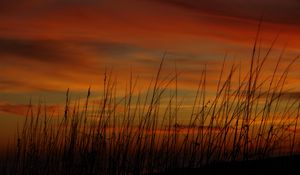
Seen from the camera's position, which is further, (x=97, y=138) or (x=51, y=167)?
(x=51, y=167)

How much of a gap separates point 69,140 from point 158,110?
1.15 meters

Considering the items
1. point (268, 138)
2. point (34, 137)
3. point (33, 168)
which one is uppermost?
point (268, 138)

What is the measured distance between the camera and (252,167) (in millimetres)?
4523

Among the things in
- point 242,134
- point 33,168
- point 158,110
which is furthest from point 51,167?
point 242,134

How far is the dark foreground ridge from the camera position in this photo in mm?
4441

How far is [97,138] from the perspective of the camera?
202 inches

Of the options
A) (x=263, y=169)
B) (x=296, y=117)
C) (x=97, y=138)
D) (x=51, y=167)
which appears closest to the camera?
(x=263, y=169)

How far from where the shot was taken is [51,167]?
5.48 m

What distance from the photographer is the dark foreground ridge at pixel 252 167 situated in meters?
4.44

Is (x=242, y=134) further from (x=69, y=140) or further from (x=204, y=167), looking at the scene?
(x=69, y=140)

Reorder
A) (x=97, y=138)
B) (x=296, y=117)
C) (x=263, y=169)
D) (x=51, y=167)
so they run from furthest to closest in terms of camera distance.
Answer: (x=51, y=167) → (x=97, y=138) → (x=296, y=117) → (x=263, y=169)

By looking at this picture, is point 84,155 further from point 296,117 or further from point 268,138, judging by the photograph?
point 296,117

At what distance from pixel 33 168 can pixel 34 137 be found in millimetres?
392

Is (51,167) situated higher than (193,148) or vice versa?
(193,148)
